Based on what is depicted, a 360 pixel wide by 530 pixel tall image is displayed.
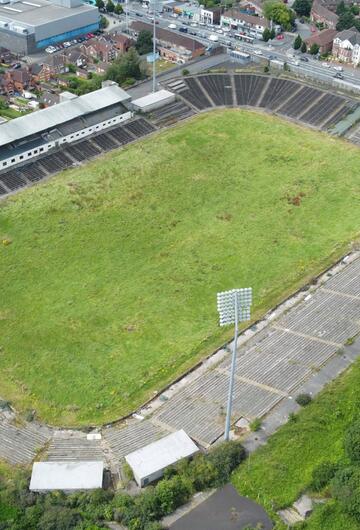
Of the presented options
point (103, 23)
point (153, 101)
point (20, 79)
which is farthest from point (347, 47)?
point (20, 79)

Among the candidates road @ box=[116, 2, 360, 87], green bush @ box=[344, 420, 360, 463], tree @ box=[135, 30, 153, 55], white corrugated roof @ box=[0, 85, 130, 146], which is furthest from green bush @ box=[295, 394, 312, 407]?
tree @ box=[135, 30, 153, 55]

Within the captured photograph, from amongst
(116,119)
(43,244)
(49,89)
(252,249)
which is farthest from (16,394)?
(49,89)

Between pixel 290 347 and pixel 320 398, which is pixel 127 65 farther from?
pixel 320 398

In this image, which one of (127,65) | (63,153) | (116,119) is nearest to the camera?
(63,153)

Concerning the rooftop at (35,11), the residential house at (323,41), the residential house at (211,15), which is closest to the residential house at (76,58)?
the rooftop at (35,11)

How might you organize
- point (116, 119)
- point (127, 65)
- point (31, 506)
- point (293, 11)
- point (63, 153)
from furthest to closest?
point (293, 11) < point (127, 65) < point (116, 119) < point (63, 153) < point (31, 506)

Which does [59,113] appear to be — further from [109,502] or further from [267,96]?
[109,502]

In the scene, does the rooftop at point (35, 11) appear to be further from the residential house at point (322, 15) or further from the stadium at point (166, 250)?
the residential house at point (322, 15)
